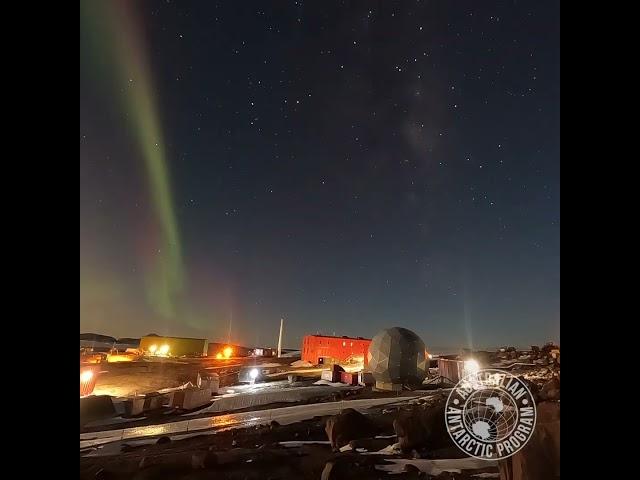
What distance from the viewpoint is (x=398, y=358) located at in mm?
21609

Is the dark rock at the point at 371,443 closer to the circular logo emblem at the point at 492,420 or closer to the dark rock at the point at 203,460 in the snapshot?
the circular logo emblem at the point at 492,420

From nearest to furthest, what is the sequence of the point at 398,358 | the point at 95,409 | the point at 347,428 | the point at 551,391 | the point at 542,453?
the point at 542,453, the point at 347,428, the point at 551,391, the point at 95,409, the point at 398,358

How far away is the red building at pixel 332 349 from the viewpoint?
130 feet

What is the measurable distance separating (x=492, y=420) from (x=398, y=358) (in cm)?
1106

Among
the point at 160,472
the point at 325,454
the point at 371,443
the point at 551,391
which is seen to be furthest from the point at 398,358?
the point at 160,472

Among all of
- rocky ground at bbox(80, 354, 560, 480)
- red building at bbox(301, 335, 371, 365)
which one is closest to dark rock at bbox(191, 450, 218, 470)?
rocky ground at bbox(80, 354, 560, 480)

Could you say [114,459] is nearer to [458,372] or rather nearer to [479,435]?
[479,435]

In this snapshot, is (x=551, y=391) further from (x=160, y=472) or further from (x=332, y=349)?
(x=332, y=349)

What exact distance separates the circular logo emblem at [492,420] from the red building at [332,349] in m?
26.5
